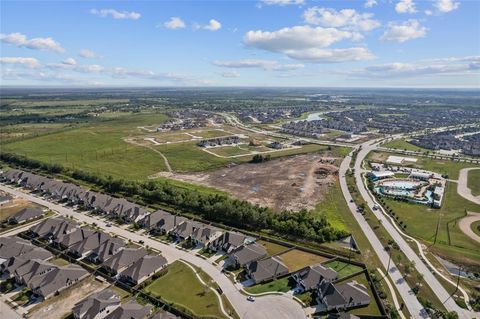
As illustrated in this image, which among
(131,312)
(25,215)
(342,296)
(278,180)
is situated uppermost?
(278,180)

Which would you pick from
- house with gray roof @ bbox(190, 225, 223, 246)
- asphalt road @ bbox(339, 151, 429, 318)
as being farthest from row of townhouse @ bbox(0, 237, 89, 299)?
asphalt road @ bbox(339, 151, 429, 318)

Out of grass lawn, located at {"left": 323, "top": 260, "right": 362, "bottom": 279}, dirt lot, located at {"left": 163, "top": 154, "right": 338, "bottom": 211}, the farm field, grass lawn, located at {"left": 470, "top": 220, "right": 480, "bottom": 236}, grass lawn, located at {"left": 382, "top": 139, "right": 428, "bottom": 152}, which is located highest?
grass lawn, located at {"left": 382, "top": 139, "right": 428, "bottom": 152}

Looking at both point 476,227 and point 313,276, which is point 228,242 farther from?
point 476,227

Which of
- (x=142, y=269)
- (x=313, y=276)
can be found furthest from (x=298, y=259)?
(x=142, y=269)

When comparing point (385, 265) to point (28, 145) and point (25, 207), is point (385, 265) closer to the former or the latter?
point (25, 207)

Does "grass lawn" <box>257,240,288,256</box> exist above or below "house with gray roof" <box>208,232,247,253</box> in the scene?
below

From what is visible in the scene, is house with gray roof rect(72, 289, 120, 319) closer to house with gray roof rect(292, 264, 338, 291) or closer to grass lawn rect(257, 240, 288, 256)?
house with gray roof rect(292, 264, 338, 291)
